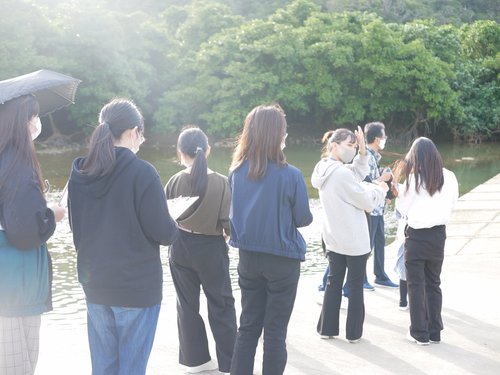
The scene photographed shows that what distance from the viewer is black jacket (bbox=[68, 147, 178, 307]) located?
127 inches

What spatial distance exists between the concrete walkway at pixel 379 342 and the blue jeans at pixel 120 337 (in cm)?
112

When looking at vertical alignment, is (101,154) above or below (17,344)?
above

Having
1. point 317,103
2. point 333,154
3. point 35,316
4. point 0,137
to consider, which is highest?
point 0,137

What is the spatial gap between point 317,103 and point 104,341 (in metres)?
26.1

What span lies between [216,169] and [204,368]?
16037mm

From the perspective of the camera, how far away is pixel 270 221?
12.8 feet

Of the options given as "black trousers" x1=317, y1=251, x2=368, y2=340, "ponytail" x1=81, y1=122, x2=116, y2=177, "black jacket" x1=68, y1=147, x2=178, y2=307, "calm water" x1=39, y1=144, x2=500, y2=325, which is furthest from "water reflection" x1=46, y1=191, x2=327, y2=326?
"ponytail" x1=81, y1=122, x2=116, y2=177

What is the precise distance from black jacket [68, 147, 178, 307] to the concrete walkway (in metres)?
1.37

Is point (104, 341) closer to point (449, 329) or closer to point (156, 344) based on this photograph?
point (156, 344)

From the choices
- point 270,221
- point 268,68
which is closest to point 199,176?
point 270,221

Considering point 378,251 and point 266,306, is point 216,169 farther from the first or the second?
point 266,306

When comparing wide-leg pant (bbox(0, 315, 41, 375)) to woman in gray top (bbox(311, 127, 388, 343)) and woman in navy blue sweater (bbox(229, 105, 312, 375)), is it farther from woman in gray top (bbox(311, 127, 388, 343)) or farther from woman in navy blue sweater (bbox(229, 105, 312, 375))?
woman in gray top (bbox(311, 127, 388, 343))

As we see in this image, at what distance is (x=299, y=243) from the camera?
394 cm

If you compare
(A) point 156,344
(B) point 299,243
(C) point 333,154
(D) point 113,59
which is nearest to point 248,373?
(B) point 299,243
